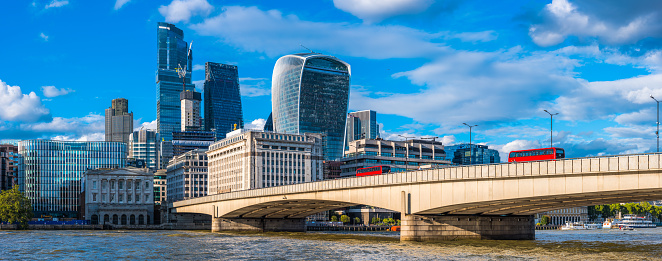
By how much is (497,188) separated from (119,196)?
147 metres

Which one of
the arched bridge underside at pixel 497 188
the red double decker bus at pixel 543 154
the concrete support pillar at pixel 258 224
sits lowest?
the concrete support pillar at pixel 258 224

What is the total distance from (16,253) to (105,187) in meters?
125

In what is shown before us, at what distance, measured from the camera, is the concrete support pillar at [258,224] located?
123 meters

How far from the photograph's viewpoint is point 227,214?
11856 centimetres

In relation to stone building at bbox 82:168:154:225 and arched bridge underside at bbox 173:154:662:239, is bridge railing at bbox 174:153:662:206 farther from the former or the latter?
stone building at bbox 82:168:154:225

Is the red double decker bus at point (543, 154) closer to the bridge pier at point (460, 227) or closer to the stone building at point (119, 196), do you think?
the bridge pier at point (460, 227)

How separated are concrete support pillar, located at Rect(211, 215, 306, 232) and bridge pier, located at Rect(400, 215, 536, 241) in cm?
5223

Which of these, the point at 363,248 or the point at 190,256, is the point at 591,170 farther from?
the point at 190,256

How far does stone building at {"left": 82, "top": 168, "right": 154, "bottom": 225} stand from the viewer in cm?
18388

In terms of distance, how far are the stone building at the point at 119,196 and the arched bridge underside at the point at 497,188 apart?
326 feet

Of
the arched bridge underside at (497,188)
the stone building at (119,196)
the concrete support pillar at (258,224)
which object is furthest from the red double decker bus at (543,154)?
the stone building at (119,196)

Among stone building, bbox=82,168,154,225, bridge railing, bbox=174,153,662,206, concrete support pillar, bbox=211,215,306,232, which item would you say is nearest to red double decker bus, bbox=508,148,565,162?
bridge railing, bbox=174,153,662,206

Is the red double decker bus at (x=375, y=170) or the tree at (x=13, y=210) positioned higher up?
the red double decker bus at (x=375, y=170)

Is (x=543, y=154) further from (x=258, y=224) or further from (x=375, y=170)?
(x=258, y=224)
